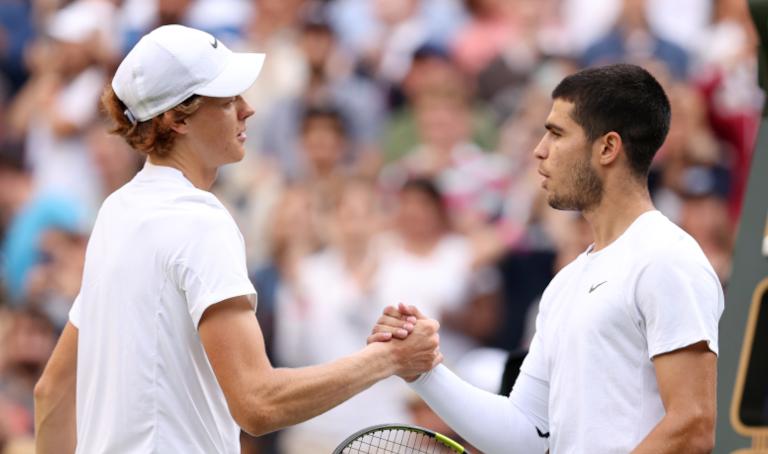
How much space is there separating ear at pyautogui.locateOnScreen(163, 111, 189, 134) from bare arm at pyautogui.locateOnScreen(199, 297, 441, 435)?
49cm

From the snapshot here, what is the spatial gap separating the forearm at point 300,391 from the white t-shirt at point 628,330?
0.51 m

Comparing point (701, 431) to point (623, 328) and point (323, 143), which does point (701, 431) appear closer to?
point (623, 328)

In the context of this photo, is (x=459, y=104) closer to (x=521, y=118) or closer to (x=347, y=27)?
(x=521, y=118)

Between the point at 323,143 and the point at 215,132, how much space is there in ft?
18.2

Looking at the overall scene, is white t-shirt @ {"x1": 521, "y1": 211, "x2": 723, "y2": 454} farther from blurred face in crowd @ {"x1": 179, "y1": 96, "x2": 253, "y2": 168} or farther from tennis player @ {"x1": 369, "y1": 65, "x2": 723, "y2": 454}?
blurred face in crowd @ {"x1": 179, "y1": 96, "x2": 253, "y2": 168}

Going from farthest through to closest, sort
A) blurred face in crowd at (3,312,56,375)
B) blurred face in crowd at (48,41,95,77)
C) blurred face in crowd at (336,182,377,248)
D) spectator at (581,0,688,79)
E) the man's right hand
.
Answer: blurred face in crowd at (48,41,95,77)
blurred face in crowd at (3,312,56,375)
blurred face in crowd at (336,182,377,248)
spectator at (581,0,688,79)
the man's right hand

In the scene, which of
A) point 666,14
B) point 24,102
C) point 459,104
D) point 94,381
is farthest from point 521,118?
point 94,381

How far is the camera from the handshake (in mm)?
3465

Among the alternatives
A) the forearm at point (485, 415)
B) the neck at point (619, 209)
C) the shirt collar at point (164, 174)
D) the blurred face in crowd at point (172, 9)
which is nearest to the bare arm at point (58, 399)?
the shirt collar at point (164, 174)

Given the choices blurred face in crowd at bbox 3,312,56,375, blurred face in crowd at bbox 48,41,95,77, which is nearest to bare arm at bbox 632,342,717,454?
blurred face in crowd at bbox 3,312,56,375

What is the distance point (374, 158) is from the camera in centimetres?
868

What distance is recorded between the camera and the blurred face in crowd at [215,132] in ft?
10.6

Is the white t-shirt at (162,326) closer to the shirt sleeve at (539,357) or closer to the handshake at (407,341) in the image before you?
the handshake at (407,341)

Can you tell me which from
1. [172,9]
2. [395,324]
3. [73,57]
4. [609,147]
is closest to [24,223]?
[73,57]
